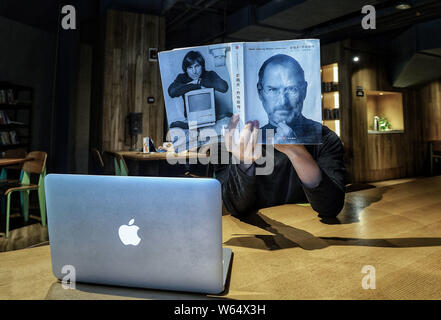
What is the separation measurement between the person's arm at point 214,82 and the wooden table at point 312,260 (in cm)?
49

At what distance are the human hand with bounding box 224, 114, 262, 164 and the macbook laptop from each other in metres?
0.41

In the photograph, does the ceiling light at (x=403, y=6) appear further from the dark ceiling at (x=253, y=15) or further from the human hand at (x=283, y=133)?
the human hand at (x=283, y=133)

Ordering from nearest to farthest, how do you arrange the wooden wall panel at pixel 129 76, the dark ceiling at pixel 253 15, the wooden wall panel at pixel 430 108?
the dark ceiling at pixel 253 15, the wooden wall panel at pixel 129 76, the wooden wall panel at pixel 430 108

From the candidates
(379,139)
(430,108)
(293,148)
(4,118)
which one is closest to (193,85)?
(293,148)

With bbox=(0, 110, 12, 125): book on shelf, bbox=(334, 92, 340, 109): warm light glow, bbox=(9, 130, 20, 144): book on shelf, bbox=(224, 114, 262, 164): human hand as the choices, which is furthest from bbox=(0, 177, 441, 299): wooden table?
bbox=(334, 92, 340, 109): warm light glow

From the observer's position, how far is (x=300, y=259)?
2.69ft

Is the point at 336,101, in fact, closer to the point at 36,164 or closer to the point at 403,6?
the point at 403,6

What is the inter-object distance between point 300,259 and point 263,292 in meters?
0.21

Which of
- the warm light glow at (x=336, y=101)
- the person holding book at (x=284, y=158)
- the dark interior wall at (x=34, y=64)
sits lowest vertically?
the person holding book at (x=284, y=158)

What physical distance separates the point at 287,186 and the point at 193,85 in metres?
1.00

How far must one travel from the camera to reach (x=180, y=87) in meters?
0.99

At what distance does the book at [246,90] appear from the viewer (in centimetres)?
90

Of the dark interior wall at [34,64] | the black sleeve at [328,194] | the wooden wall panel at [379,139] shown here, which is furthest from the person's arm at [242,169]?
the dark interior wall at [34,64]
